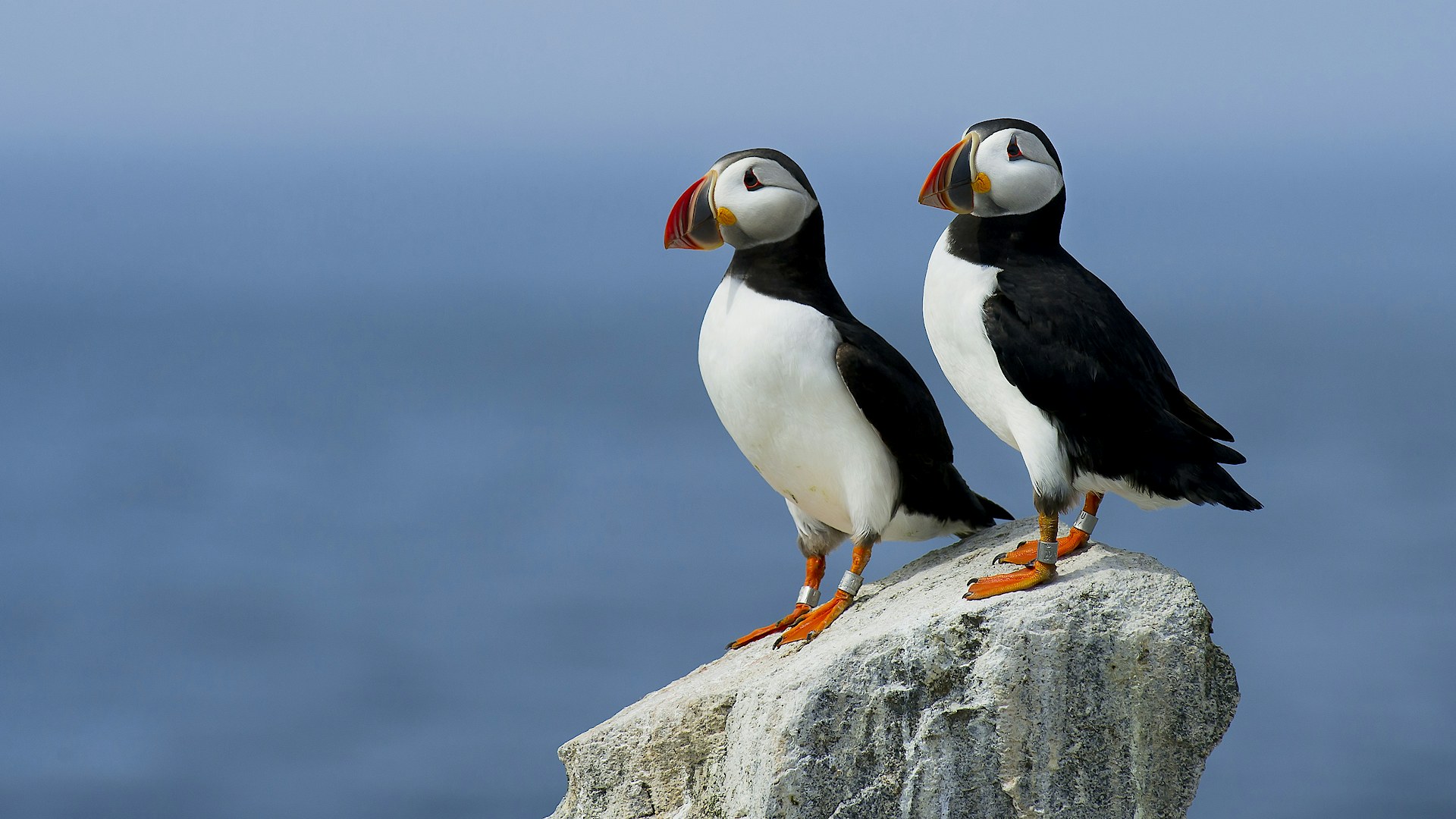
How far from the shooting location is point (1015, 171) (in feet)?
19.1

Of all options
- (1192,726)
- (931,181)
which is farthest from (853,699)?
(931,181)

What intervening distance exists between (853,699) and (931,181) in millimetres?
1906

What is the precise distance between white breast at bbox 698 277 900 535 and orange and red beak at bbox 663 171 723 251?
0.64ft

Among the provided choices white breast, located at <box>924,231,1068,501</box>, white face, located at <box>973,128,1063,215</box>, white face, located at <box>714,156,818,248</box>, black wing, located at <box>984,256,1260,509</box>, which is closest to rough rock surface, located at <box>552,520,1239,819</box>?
black wing, located at <box>984,256,1260,509</box>

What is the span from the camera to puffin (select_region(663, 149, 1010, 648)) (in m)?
6.05

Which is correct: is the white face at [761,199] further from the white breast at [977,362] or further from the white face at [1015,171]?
the white face at [1015,171]

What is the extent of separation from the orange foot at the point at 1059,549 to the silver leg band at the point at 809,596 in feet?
2.89

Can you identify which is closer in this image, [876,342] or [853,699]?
[853,699]

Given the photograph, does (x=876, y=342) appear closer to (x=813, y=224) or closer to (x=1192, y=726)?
(x=813, y=224)

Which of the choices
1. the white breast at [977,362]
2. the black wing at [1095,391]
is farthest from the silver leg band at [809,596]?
the black wing at [1095,391]

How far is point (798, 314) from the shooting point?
6059 mm

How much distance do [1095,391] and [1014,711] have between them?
1.16 metres

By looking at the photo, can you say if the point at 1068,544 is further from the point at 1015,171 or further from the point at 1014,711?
the point at 1015,171

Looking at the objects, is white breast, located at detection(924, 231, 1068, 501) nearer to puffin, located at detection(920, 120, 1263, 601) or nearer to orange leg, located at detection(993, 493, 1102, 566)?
puffin, located at detection(920, 120, 1263, 601)
